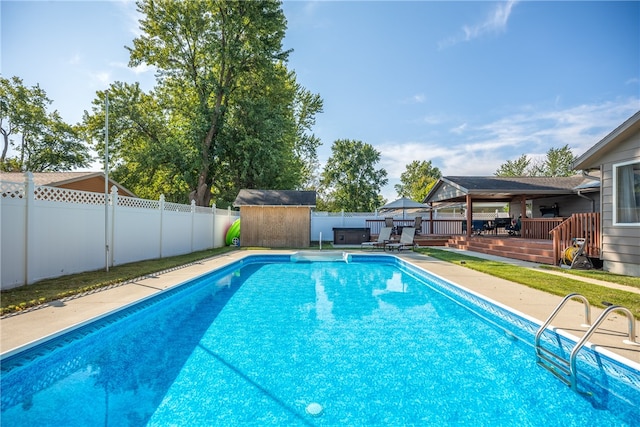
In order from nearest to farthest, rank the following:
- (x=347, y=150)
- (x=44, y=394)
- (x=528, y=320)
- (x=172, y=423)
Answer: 1. (x=172, y=423)
2. (x=44, y=394)
3. (x=528, y=320)
4. (x=347, y=150)

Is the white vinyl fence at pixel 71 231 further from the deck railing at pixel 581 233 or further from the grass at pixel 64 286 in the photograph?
the deck railing at pixel 581 233

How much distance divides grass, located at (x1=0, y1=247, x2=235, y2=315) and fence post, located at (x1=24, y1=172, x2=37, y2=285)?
0.27m

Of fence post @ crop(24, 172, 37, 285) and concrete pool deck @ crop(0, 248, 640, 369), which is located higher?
fence post @ crop(24, 172, 37, 285)

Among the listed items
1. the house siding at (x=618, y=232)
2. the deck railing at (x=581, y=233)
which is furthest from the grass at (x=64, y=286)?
the house siding at (x=618, y=232)

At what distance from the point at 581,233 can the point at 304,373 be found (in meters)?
9.20

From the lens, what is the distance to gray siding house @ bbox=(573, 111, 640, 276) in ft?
22.7

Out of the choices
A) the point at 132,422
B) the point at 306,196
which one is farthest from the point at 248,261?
the point at 132,422

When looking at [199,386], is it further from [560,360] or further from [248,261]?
[248,261]

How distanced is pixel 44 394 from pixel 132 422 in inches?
44.6

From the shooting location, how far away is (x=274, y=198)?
54.9ft

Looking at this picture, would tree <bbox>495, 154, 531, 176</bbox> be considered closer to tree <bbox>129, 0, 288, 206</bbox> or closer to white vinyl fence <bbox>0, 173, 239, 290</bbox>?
tree <bbox>129, 0, 288, 206</bbox>

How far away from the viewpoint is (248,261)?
11.9m

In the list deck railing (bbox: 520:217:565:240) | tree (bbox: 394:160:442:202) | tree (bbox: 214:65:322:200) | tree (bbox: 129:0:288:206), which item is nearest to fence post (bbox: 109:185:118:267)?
tree (bbox: 129:0:288:206)

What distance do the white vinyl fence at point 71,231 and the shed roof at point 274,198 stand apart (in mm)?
5094
